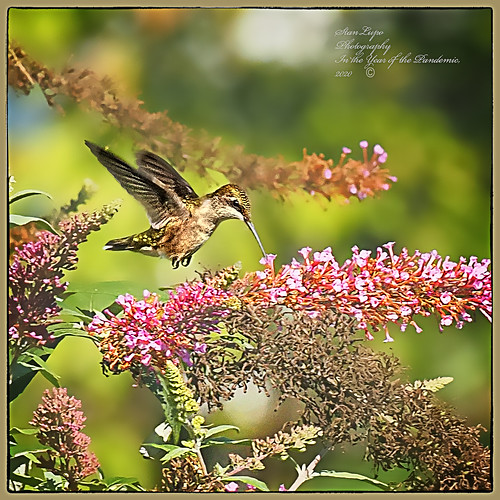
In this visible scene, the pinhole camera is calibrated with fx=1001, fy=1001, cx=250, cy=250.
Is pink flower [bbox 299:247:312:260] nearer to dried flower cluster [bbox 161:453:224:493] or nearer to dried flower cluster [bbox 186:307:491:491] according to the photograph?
dried flower cluster [bbox 186:307:491:491]

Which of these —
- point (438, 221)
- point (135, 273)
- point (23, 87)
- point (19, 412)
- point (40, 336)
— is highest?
point (23, 87)

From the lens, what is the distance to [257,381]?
3104mm

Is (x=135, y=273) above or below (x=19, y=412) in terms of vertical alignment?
above

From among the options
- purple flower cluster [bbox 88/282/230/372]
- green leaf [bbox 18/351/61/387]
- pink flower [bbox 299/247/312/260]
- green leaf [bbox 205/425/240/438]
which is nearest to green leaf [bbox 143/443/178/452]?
green leaf [bbox 205/425/240/438]

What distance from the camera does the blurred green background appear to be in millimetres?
3094

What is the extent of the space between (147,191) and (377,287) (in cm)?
77

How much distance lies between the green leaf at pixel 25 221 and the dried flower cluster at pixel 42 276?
0.02 meters

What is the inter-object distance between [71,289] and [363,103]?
108 cm

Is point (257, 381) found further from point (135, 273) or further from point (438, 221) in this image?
point (438, 221)

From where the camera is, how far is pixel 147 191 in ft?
10.0

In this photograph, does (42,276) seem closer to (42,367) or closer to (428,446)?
(42,367)

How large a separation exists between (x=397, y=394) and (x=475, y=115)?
90 centimetres

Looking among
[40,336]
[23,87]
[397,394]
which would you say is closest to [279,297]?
[397,394]

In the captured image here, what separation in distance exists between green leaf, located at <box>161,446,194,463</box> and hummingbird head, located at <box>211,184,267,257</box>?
650 millimetres
